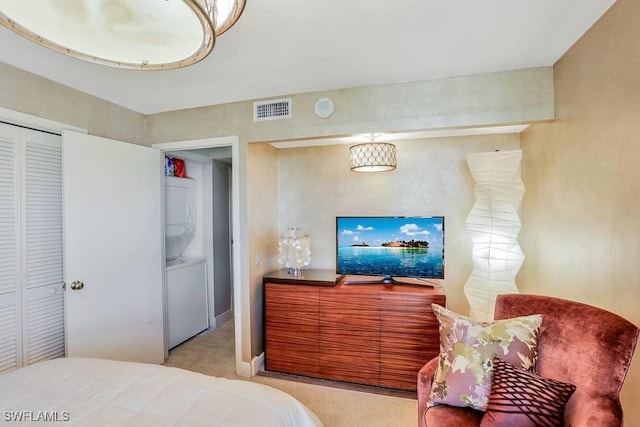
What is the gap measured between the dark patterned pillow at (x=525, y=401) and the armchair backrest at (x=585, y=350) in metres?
0.08

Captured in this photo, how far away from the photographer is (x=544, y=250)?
2.28 metres

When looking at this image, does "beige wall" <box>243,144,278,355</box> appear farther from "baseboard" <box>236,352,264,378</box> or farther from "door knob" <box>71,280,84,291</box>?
"door knob" <box>71,280,84,291</box>

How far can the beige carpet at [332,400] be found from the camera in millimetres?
2174

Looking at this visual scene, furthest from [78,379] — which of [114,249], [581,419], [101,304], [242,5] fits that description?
[581,419]

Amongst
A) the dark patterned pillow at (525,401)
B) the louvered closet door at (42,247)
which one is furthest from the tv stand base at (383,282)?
the louvered closet door at (42,247)

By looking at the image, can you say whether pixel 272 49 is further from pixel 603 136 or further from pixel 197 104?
pixel 603 136

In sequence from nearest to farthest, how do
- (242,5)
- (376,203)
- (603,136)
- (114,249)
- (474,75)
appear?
(242,5)
(603,136)
(474,75)
(114,249)
(376,203)

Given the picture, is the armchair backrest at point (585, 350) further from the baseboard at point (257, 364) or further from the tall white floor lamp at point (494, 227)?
the baseboard at point (257, 364)

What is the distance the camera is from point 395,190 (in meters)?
3.07

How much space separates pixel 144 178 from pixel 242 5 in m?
2.30

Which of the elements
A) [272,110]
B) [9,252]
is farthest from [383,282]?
[9,252]

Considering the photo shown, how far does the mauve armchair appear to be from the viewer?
1.23 m

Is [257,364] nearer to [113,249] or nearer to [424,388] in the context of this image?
[113,249]

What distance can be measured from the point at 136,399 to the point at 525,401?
5.22 feet
